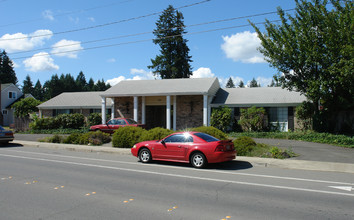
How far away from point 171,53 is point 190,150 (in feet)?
142

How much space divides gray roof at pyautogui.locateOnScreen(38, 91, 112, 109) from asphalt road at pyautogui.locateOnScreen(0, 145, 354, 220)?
797 inches

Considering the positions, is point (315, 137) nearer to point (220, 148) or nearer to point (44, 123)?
point (220, 148)

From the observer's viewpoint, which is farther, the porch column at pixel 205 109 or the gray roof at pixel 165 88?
the gray roof at pixel 165 88

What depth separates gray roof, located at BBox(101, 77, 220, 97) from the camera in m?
24.8

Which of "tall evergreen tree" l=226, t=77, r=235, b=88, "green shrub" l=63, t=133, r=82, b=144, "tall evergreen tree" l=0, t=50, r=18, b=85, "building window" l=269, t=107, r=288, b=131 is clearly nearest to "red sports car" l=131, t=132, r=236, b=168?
"green shrub" l=63, t=133, r=82, b=144

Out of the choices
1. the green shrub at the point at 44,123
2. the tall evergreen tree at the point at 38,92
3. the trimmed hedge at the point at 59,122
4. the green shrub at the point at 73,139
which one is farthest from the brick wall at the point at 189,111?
the tall evergreen tree at the point at 38,92

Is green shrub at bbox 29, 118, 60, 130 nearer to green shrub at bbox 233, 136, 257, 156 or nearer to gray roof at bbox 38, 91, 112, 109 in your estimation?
gray roof at bbox 38, 91, 112, 109

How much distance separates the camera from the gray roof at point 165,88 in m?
24.8

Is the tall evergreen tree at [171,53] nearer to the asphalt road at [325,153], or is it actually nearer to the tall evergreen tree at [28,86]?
the asphalt road at [325,153]

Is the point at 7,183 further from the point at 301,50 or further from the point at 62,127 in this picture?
the point at 62,127

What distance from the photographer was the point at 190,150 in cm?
1059

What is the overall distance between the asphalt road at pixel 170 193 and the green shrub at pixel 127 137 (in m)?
6.01

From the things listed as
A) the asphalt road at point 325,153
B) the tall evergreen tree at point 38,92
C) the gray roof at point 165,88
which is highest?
the tall evergreen tree at point 38,92

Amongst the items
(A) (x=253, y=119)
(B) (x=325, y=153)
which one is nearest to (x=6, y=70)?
(A) (x=253, y=119)
